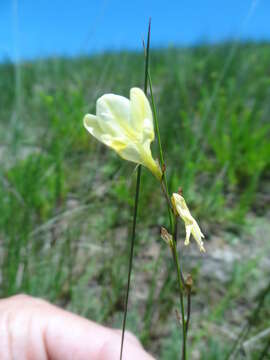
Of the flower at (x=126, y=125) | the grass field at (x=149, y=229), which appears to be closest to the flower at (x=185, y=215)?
the flower at (x=126, y=125)

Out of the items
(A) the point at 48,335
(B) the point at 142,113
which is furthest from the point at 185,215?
(A) the point at 48,335

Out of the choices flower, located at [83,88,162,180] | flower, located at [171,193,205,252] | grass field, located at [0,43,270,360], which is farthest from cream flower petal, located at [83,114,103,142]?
grass field, located at [0,43,270,360]

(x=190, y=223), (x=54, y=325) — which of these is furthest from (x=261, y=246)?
(x=190, y=223)

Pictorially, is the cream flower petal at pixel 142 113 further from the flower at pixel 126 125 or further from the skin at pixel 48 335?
the skin at pixel 48 335

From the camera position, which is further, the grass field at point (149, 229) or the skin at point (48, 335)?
the grass field at point (149, 229)

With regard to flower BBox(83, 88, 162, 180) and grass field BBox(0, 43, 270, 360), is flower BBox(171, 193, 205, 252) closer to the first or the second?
flower BBox(83, 88, 162, 180)

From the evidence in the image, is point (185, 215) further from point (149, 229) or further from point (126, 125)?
point (149, 229)
